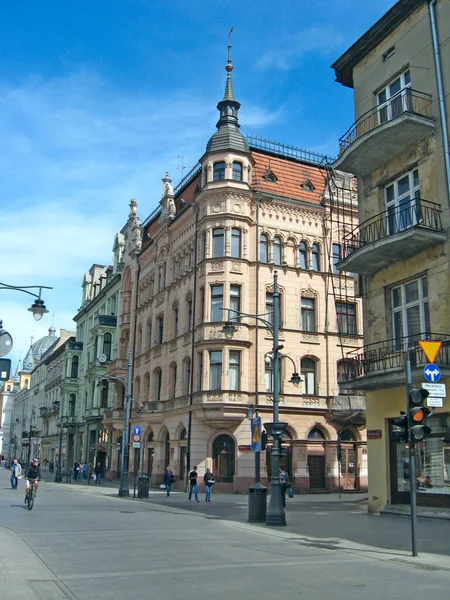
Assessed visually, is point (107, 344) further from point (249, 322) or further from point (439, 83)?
point (439, 83)

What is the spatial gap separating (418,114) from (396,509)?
1237 centimetres

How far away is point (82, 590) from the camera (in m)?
8.51

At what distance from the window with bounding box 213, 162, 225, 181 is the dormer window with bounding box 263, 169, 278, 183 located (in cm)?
306

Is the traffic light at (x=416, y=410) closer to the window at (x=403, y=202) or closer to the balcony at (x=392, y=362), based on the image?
the balcony at (x=392, y=362)

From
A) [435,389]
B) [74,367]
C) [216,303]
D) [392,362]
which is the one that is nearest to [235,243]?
[216,303]

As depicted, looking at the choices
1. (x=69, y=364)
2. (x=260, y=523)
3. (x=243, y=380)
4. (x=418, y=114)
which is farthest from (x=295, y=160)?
(x=69, y=364)

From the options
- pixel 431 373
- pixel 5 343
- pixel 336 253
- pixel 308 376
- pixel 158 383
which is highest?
pixel 336 253

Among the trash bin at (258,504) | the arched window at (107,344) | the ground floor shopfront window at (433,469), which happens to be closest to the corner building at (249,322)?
the ground floor shopfront window at (433,469)

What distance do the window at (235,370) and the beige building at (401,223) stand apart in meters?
13.6

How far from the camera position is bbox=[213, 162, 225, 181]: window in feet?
122

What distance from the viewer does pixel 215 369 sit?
34.8 metres

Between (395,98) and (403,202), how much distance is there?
354cm

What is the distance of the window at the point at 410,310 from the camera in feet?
62.7

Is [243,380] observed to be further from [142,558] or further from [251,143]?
[142,558]
